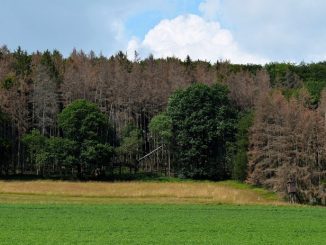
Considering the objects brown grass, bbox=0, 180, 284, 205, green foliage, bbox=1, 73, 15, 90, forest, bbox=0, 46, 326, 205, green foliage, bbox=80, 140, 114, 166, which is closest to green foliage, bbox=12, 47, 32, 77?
forest, bbox=0, 46, 326, 205

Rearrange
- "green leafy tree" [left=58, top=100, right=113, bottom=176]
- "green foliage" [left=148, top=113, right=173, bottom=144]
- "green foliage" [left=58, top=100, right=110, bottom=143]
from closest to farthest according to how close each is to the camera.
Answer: "green leafy tree" [left=58, top=100, right=113, bottom=176], "green foliage" [left=58, top=100, right=110, bottom=143], "green foliage" [left=148, top=113, right=173, bottom=144]

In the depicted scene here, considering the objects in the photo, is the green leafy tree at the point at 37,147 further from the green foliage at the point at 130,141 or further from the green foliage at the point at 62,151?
the green foliage at the point at 130,141

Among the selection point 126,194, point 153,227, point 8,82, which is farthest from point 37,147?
point 153,227

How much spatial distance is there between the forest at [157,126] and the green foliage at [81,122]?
159 mm

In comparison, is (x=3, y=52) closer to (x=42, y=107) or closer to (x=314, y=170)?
(x=42, y=107)

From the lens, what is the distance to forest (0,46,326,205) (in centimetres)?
6706

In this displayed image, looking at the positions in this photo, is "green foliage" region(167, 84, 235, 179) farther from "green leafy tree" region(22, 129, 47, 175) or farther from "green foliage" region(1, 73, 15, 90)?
"green foliage" region(1, 73, 15, 90)

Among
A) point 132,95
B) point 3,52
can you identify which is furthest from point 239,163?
point 3,52

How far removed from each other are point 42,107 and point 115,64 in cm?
2474

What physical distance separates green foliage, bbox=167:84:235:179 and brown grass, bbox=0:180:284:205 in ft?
60.0

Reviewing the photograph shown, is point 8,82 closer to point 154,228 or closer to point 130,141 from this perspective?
point 130,141

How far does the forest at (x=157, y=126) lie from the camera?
→ 67062mm

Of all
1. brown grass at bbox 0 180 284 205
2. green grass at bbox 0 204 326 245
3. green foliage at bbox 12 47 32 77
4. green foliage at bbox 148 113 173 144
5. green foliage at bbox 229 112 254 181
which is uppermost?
green foliage at bbox 12 47 32 77

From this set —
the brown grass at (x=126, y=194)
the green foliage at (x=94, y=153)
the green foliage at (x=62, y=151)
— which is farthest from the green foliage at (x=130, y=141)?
the brown grass at (x=126, y=194)
